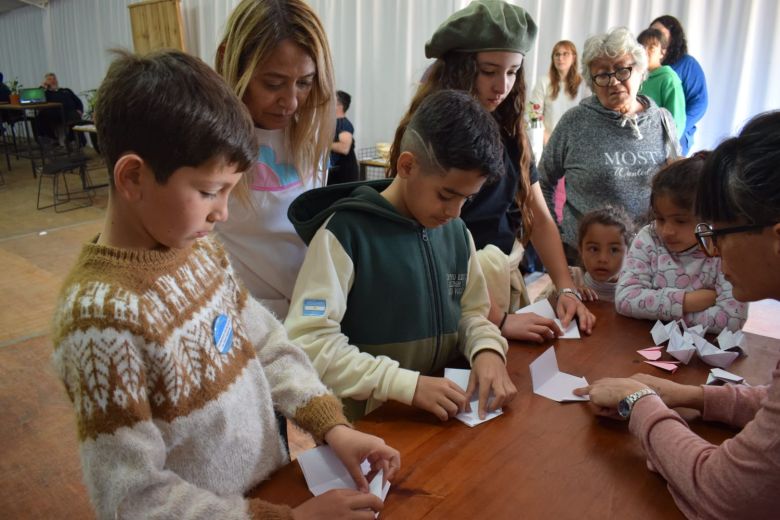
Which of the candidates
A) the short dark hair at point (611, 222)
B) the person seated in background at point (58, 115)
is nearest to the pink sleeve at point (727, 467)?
the short dark hair at point (611, 222)

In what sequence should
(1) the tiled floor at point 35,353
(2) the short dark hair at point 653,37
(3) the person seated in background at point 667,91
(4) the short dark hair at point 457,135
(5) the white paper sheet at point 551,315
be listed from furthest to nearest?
(2) the short dark hair at point 653,37 → (3) the person seated in background at point 667,91 → (1) the tiled floor at point 35,353 → (5) the white paper sheet at point 551,315 → (4) the short dark hair at point 457,135

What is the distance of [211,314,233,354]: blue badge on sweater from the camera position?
0.89 meters

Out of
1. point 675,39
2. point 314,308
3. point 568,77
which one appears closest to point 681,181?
point 314,308

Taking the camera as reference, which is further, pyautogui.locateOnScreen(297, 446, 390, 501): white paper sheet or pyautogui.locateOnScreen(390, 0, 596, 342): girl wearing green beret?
pyautogui.locateOnScreen(390, 0, 596, 342): girl wearing green beret

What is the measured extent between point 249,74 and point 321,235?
1.28 ft

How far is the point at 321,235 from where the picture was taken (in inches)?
48.4

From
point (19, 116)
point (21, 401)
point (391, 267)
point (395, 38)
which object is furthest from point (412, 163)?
point (19, 116)

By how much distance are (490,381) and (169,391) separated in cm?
64

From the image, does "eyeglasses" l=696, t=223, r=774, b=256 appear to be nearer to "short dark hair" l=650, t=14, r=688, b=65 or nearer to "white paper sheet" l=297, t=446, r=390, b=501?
"white paper sheet" l=297, t=446, r=390, b=501

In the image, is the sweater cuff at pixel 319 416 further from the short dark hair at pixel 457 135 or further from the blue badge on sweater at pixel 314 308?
the short dark hair at pixel 457 135

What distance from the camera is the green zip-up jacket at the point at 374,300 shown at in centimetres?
115

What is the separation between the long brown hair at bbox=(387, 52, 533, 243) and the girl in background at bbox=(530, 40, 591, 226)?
10.8 feet

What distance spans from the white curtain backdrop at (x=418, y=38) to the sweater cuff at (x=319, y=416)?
665 millimetres

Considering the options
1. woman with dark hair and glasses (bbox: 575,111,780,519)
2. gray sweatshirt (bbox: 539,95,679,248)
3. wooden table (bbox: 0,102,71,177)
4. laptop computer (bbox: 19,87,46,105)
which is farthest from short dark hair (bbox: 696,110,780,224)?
laptop computer (bbox: 19,87,46,105)
